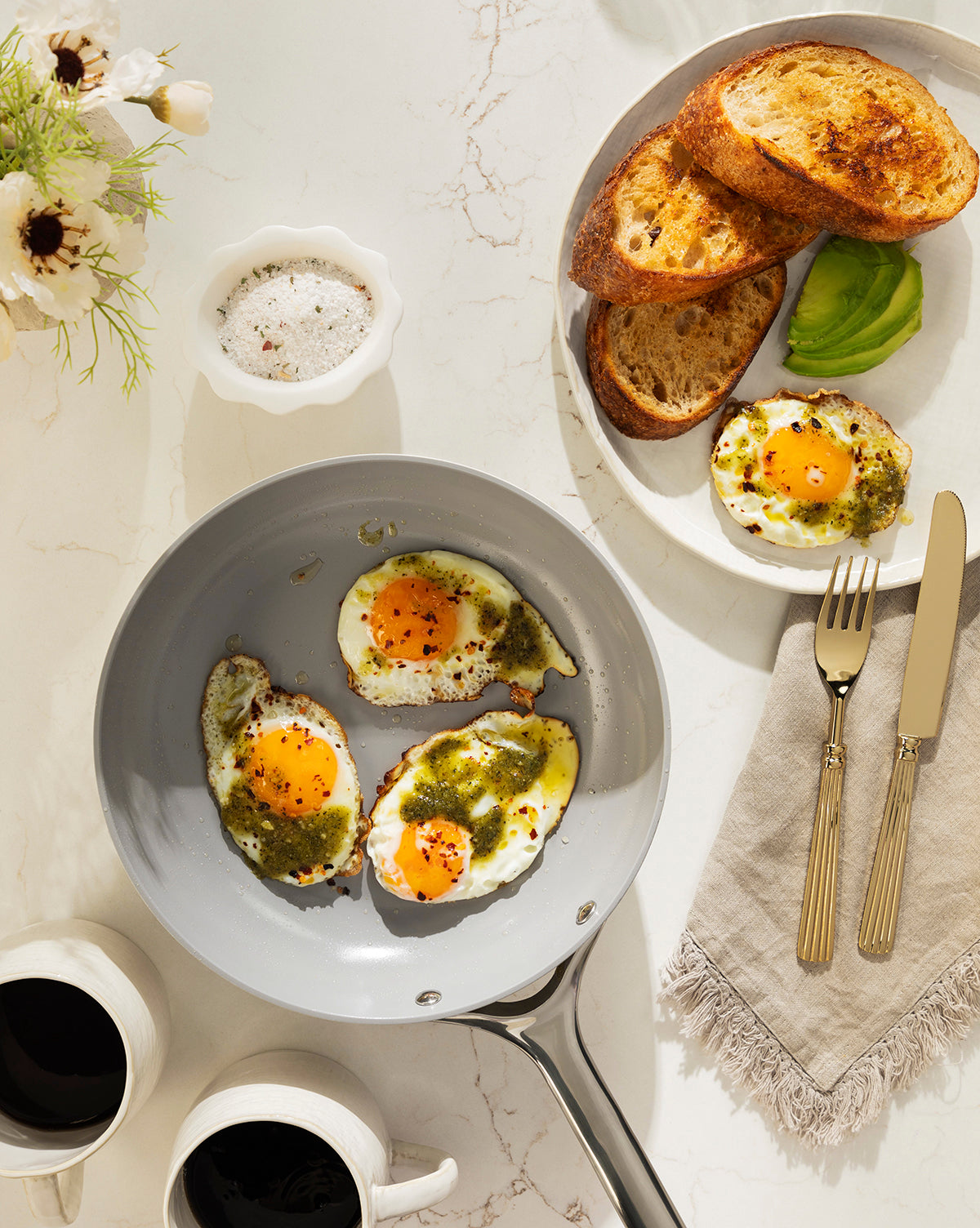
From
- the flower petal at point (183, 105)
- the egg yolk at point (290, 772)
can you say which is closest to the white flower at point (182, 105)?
the flower petal at point (183, 105)

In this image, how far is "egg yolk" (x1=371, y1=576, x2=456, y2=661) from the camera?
1.51m

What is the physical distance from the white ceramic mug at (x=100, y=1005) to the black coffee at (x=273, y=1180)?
0.61 ft

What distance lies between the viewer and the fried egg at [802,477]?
1.49 meters

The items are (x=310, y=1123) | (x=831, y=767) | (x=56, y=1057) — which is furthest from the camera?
(x=831, y=767)

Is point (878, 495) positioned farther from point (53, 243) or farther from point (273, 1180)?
point (273, 1180)

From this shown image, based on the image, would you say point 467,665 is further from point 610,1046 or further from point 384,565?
point 610,1046

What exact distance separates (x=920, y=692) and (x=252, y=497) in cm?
127

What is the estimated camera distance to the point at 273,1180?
1.48m

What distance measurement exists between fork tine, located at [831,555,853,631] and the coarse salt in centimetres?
96

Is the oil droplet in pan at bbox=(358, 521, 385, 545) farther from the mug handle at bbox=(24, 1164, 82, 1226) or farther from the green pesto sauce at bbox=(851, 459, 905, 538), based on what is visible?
the mug handle at bbox=(24, 1164, 82, 1226)

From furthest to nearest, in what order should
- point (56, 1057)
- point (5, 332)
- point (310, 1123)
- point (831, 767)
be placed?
point (831, 767) < point (56, 1057) < point (310, 1123) < point (5, 332)

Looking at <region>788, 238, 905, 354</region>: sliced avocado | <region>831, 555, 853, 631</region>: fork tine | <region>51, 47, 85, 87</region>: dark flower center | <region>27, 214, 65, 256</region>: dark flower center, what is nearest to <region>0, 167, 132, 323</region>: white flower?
<region>27, 214, 65, 256</region>: dark flower center

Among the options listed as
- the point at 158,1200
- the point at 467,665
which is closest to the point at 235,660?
the point at 467,665

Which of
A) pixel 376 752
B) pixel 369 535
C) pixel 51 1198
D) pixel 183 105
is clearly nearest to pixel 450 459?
pixel 369 535
